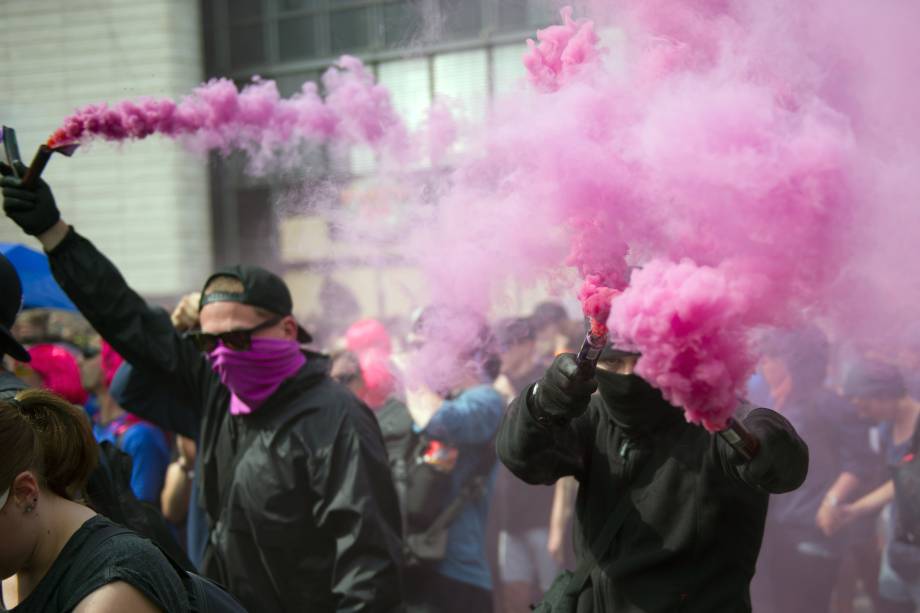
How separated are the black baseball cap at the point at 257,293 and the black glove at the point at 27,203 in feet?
2.11

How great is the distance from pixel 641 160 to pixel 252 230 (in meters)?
10.2

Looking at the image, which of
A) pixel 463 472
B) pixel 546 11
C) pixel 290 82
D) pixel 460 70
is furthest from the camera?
pixel 290 82

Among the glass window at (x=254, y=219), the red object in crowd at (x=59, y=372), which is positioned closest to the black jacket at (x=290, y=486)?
the red object in crowd at (x=59, y=372)

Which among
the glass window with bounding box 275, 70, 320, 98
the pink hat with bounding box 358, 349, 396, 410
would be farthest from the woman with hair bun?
the glass window with bounding box 275, 70, 320, 98

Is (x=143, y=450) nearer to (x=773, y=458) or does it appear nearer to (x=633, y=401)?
(x=633, y=401)

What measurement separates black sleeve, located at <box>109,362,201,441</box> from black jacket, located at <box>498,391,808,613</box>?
6.03ft

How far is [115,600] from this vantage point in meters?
2.04

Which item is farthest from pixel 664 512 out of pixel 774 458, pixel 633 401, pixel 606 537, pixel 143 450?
pixel 143 450

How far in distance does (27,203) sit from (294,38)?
8.88 meters

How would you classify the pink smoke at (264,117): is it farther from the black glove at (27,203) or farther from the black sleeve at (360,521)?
the black sleeve at (360,521)

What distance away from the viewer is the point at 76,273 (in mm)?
4172

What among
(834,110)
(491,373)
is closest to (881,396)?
(491,373)

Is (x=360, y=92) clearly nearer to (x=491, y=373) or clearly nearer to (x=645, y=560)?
(x=491, y=373)

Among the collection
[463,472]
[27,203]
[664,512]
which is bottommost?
[463,472]
